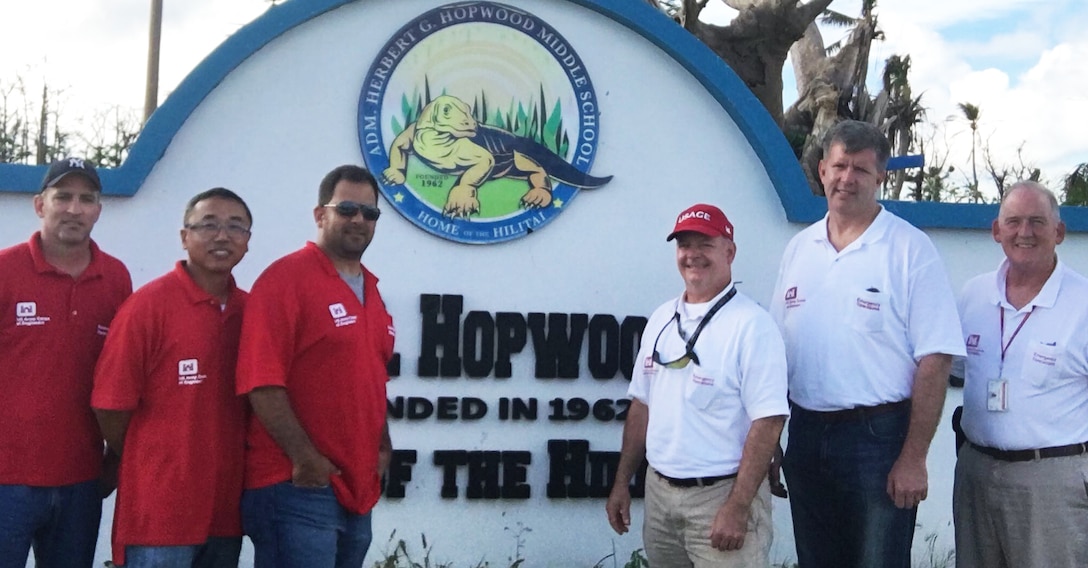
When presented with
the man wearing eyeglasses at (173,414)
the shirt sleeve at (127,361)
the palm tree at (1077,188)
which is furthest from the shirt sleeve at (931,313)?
the palm tree at (1077,188)

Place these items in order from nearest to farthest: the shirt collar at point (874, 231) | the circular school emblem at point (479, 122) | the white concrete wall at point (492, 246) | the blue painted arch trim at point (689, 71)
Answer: the shirt collar at point (874, 231) → the blue painted arch trim at point (689, 71) → the white concrete wall at point (492, 246) → the circular school emblem at point (479, 122)

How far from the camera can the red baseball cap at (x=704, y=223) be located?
3.64 metres

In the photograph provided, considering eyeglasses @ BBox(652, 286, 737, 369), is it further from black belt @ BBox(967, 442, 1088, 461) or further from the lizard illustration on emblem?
the lizard illustration on emblem

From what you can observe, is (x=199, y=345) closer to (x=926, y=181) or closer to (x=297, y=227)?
(x=297, y=227)

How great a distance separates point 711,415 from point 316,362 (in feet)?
4.38

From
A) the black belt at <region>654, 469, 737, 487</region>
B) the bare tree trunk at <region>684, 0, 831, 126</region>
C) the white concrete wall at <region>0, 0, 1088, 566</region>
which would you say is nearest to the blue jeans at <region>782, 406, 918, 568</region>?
the black belt at <region>654, 469, 737, 487</region>

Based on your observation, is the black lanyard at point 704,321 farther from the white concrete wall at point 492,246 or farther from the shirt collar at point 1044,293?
the white concrete wall at point 492,246

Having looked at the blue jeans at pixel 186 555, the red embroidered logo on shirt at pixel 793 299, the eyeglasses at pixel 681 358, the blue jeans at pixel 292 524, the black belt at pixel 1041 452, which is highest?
the red embroidered logo on shirt at pixel 793 299

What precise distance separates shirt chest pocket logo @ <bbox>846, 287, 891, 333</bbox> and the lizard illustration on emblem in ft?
6.55

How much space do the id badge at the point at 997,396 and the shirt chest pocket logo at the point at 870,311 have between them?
2.02 feet

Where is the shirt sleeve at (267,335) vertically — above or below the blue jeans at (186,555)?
above

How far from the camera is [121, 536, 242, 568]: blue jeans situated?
3.27 metres

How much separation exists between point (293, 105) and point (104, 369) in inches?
88.5

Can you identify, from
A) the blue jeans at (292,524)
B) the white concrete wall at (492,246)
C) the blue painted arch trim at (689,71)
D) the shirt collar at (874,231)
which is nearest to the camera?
the blue jeans at (292,524)
